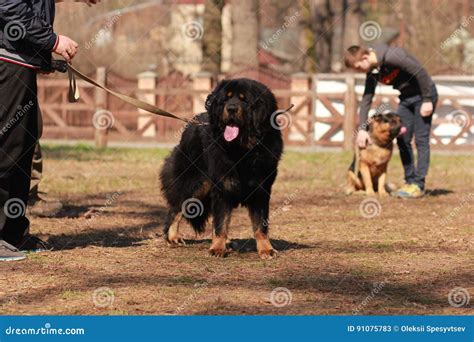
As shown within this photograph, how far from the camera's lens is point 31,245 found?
756 centimetres

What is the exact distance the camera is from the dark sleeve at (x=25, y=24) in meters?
6.64

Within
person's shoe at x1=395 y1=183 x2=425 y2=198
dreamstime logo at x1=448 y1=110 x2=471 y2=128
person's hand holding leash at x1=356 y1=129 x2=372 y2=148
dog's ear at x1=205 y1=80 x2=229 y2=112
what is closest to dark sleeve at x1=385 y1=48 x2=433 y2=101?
person's hand holding leash at x1=356 y1=129 x2=372 y2=148

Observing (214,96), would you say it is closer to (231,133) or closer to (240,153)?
(231,133)

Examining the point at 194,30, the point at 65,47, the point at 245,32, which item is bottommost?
the point at 65,47

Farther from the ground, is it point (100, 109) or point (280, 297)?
point (280, 297)

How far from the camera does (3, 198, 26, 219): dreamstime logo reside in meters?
7.13

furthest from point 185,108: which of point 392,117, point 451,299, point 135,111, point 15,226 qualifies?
point 451,299

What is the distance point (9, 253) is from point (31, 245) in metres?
0.50

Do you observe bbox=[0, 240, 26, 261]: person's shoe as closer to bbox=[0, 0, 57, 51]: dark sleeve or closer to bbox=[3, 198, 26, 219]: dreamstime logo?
bbox=[3, 198, 26, 219]: dreamstime logo

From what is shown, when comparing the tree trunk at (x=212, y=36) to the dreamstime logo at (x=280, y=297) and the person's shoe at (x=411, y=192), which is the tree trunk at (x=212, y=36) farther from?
the dreamstime logo at (x=280, y=297)

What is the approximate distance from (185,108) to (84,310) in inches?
776

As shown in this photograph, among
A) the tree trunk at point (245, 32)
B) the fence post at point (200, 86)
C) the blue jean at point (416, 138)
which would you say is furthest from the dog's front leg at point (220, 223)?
the tree trunk at point (245, 32)

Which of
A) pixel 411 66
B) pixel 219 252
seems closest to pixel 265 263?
pixel 219 252

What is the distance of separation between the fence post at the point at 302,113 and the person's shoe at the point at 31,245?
1616 centimetres
